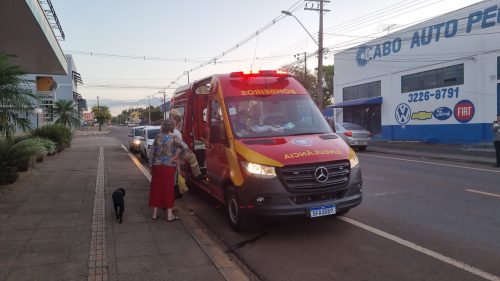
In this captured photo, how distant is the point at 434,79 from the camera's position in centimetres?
2489

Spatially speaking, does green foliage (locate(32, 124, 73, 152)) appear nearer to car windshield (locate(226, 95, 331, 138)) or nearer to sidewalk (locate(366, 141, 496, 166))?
sidewalk (locate(366, 141, 496, 166))

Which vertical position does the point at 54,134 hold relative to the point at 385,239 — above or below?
above

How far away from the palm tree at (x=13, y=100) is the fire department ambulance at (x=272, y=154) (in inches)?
170

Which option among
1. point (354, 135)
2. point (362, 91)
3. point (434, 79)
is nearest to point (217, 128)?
point (354, 135)

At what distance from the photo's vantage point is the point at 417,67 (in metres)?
26.3

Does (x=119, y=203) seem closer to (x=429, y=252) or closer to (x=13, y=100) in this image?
(x=13, y=100)

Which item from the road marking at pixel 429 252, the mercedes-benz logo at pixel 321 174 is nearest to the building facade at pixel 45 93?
the mercedes-benz logo at pixel 321 174

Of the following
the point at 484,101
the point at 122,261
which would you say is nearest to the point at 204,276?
the point at 122,261

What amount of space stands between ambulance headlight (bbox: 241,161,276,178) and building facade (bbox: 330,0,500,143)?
748 inches

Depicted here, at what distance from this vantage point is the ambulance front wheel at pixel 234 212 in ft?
21.1

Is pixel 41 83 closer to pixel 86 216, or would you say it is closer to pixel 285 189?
pixel 86 216

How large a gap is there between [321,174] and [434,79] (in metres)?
21.4

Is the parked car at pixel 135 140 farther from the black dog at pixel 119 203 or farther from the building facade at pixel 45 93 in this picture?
the black dog at pixel 119 203

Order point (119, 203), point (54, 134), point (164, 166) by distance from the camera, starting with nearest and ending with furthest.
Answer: point (119, 203), point (164, 166), point (54, 134)
